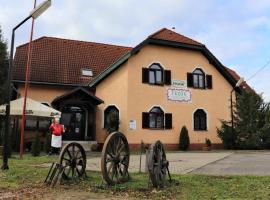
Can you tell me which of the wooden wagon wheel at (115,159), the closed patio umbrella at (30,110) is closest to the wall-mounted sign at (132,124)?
the closed patio umbrella at (30,110)

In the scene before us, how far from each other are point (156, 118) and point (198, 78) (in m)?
4.63

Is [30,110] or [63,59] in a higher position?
[63,59]

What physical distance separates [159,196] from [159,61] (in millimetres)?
19885

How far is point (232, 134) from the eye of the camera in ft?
91.6

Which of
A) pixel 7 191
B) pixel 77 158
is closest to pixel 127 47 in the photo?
pixel 77 158

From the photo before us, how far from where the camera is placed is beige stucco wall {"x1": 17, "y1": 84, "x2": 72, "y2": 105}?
27.3m

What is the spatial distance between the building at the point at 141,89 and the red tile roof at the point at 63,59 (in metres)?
0.07

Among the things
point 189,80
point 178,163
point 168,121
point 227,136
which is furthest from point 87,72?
point 178,163

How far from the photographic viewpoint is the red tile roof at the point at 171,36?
28747 millimetres

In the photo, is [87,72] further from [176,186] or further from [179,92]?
[176,186]

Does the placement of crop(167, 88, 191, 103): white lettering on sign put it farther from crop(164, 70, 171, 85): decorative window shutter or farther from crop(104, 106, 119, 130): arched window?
crop(104, 106, 119, 130): arched window

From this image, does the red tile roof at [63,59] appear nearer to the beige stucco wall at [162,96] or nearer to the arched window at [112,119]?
the beige stucco wall at [162,96]

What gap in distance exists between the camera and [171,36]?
29812 mm

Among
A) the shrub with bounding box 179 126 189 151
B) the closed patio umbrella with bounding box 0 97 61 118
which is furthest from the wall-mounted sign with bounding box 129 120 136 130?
the closed patio umbrella with bounding box 0 97 61 118
